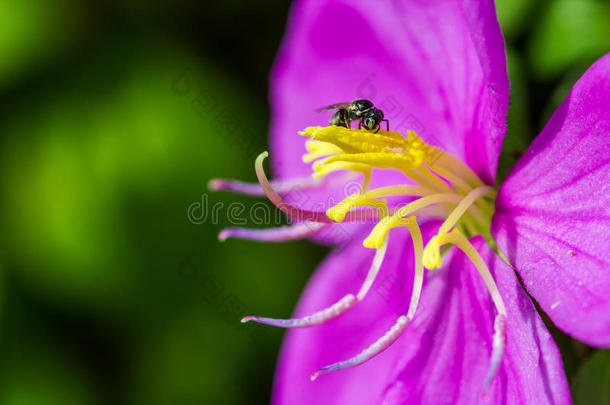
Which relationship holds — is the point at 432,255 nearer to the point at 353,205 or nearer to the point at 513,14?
the point at 353,205

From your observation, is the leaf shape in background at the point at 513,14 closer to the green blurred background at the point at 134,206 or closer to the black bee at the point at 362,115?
the black bee at the point at 362,115

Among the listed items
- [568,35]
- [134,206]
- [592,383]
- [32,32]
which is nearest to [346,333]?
[592,383]

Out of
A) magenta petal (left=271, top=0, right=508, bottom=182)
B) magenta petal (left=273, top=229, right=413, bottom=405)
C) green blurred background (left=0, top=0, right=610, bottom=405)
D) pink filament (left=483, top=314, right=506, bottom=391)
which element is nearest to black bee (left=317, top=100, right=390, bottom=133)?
magenta petal (left=271, top=0, right=508, bottom=182)

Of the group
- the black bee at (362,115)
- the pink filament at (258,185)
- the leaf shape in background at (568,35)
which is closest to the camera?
the black bee at (362,115)

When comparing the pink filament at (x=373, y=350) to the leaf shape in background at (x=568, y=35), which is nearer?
the pink filament at (x=373, y=350)

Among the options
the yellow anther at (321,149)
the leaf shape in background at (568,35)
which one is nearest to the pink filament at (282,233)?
the yellow anther at (321,149)

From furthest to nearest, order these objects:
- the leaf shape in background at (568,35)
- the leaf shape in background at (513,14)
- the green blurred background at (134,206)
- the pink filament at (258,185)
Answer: the green blurred background at (134,206)
the leaf shape in background at (513,14)
the leaf shape in background at (568,35)
the pink filament at (258,185)

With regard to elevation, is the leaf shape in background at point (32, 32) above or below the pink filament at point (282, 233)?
above
